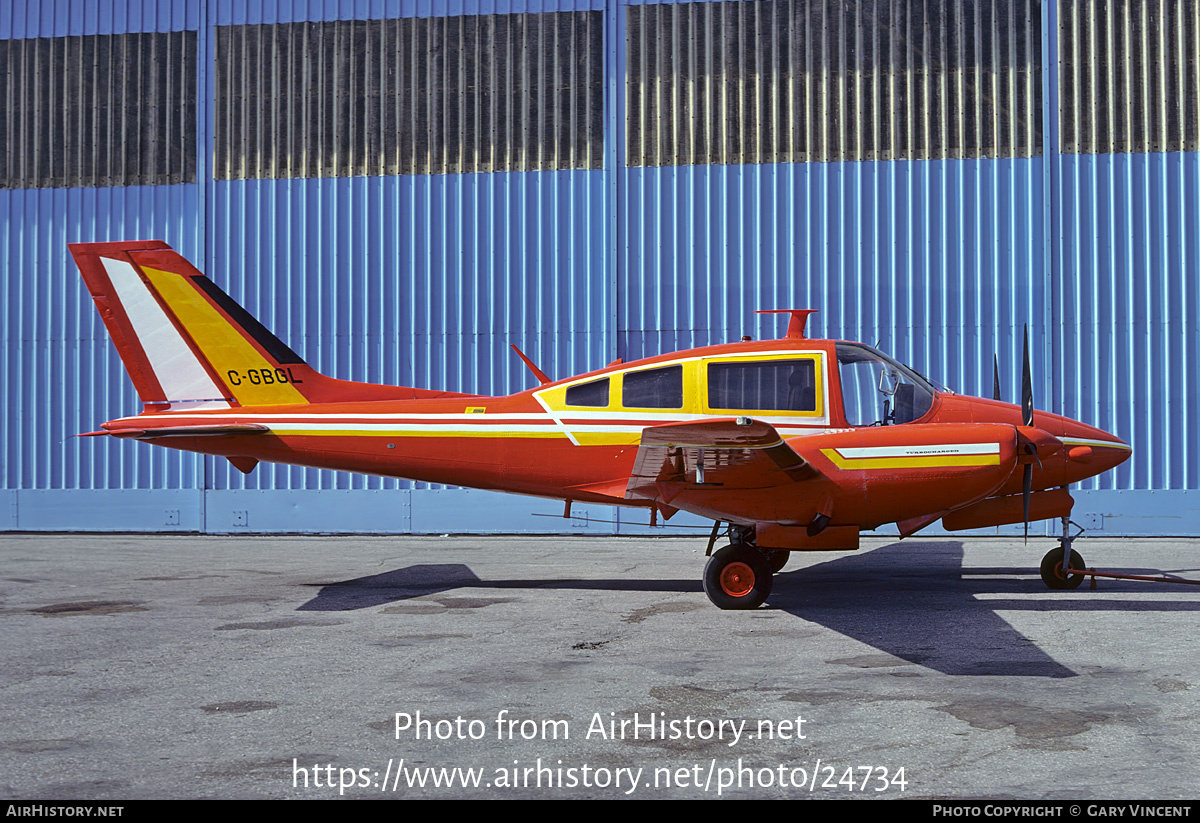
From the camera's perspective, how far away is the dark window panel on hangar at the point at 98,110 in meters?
18.8

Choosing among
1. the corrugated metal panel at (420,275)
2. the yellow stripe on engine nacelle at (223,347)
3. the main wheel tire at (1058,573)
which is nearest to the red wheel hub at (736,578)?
the main wheel tire at (1058,573)

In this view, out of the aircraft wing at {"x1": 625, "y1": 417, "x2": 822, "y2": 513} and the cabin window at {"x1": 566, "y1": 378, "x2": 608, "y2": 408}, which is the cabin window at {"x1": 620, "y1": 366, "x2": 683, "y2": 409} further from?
the aircraft wing at {"x1": 625, "y1": 417, "x2": 822, "y2": 513}

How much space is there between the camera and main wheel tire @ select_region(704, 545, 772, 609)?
934 cm

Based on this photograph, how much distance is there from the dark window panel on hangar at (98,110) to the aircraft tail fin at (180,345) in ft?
28.4

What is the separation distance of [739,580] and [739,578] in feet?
0.06

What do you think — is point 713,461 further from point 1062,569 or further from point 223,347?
point 223,347

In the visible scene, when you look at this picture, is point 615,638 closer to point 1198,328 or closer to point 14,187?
point 1198,328

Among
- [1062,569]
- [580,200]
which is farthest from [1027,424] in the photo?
[580,200]

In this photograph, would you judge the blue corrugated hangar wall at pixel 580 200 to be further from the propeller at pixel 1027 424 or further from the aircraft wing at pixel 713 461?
the aircraft wing at pixel 713 461

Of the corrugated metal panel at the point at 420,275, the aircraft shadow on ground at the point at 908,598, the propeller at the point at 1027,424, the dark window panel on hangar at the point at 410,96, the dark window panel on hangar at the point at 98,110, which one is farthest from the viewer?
the dark window panel on hangar at the point at 98,110

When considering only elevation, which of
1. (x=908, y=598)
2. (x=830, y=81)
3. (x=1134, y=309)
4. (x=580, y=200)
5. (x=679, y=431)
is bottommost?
(x=908, y=598)

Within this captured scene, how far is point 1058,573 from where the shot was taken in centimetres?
1048

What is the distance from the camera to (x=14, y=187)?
19.1m
